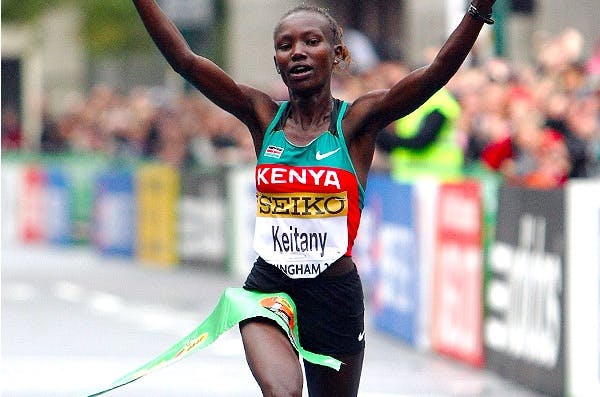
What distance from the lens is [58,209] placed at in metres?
28.9

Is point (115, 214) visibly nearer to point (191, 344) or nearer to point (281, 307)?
point (191, 344)

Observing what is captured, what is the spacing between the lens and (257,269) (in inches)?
259

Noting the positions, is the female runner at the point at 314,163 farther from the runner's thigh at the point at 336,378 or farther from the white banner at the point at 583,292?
the white banner at the point at 583,292

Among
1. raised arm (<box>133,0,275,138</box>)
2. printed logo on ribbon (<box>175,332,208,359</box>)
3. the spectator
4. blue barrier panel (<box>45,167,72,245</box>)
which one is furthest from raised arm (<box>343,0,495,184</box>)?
the spectator

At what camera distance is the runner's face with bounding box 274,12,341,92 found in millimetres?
6332

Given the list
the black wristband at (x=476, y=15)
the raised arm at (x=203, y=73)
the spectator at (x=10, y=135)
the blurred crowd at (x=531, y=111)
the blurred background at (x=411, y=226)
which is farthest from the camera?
the spectator at (x=10, y=135)

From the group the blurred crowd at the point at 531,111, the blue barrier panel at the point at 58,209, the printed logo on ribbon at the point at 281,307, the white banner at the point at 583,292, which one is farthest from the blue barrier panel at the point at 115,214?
the printed logo on ribbon at the point at 281,307

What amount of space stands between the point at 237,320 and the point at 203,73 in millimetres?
974

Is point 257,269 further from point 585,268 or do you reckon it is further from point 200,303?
point 200,303

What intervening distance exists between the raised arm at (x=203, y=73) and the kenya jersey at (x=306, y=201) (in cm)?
15

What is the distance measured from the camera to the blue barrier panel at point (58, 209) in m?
28.7

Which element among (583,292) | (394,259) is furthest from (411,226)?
(583,292)

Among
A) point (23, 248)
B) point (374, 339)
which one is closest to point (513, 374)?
point (374, 339)

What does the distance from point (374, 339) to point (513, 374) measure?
337cm
